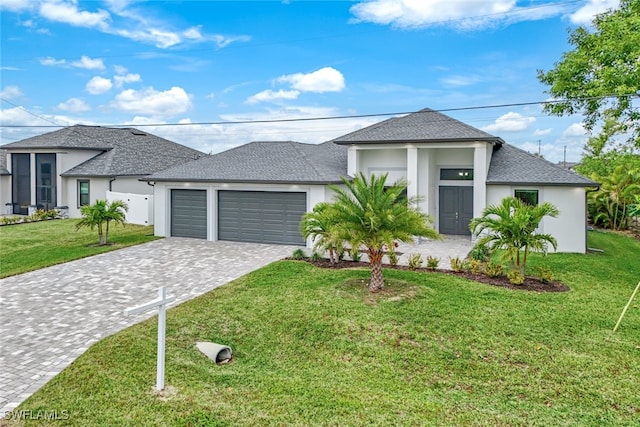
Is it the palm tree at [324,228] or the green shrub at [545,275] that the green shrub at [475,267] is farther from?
the palm tree at [324,228]

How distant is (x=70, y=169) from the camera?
25.7 meters

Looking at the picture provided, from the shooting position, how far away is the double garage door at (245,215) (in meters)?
16.8

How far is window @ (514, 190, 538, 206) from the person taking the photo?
53.2 ft

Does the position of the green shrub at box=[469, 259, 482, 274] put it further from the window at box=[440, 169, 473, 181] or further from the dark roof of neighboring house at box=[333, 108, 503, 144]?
the window at box=[440, 169, 473, 181]

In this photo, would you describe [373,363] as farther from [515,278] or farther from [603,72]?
[603,72]

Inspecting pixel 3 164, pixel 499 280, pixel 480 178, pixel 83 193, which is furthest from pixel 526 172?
pixel 3 164

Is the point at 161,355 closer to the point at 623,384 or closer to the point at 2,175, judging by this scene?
the point at 623,384

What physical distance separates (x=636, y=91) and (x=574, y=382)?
11.6m

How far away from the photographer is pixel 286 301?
362 inches

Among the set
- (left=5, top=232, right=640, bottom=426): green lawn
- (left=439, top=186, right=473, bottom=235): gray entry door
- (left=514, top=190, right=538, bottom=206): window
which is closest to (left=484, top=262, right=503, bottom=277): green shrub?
(left=5, top=232, right=640, bottom=426): green lawn

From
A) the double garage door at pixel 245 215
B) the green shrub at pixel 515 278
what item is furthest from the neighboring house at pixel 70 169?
the green shrub at pixel 515 278

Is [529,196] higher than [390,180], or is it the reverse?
[390,180]

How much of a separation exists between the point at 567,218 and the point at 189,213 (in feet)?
48.5

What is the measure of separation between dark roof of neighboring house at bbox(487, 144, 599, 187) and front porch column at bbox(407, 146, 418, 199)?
2.77 metres
